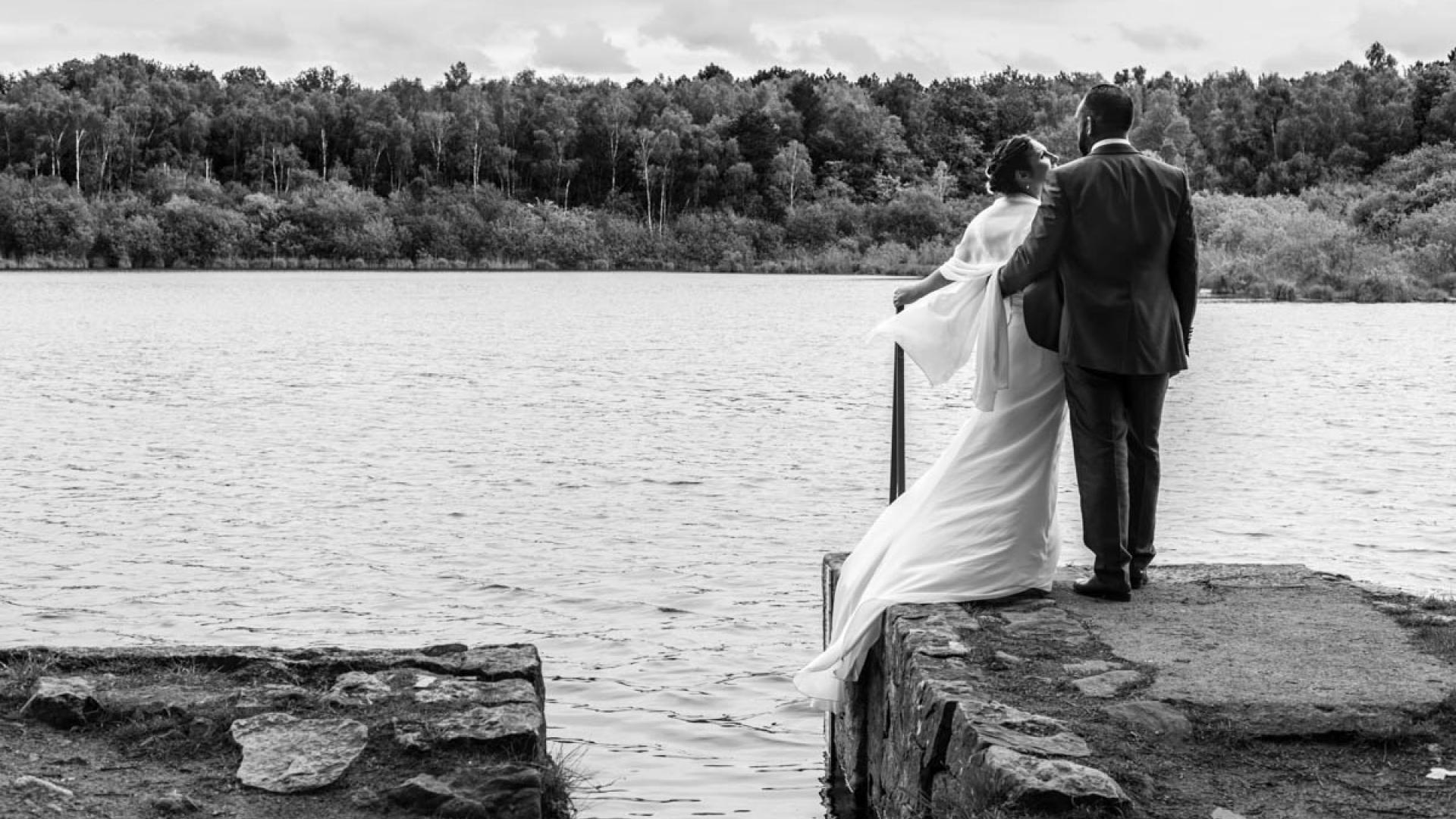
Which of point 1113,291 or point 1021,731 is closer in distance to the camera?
point 1021,731

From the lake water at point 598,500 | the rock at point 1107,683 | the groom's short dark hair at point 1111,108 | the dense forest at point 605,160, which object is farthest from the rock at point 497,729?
the dense forest at point 605,160

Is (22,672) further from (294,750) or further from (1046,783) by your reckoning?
(1046,783)

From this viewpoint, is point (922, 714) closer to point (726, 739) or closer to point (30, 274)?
point (726, 739)

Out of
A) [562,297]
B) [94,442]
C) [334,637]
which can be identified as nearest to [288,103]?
[562,297]

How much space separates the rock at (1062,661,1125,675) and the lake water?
2.20 meters

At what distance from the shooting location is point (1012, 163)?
6969mm

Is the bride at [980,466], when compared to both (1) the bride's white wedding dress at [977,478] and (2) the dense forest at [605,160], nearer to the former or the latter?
(1) the bride's white wedding dress at [977,478]

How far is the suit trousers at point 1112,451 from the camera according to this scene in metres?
6.62

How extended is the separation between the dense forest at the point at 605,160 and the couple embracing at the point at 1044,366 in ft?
245

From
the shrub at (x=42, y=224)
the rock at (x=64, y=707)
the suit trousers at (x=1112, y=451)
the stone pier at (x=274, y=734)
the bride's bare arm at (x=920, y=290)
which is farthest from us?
the shrub at (x=42, y=224)

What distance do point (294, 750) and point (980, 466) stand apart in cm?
316

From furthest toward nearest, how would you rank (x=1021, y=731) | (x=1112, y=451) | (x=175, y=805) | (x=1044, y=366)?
(x=1044, y=366) < (x=1112, y=451) < (x=1021, y=731) < (x=175, y=805)

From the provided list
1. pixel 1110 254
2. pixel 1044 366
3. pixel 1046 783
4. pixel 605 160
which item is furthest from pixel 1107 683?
pixel 605 160

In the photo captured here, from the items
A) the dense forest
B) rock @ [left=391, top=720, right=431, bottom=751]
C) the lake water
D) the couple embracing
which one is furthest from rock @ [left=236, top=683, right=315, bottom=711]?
the dense forest
